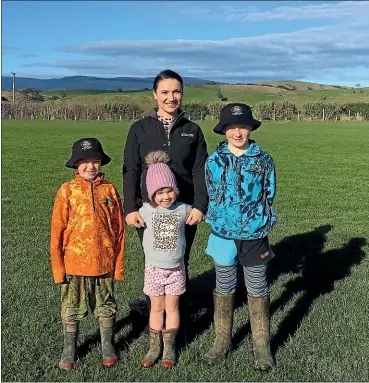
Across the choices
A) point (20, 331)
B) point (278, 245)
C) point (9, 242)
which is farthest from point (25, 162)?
point (20, 331)

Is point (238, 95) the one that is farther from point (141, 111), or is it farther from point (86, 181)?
point (86, 181)

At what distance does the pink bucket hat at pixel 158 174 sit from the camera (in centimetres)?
408

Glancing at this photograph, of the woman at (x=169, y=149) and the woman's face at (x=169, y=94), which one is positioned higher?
the woman's face at (x=169, y=94)

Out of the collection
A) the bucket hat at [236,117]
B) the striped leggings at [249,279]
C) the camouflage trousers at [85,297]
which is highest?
the bucket hat at [236,117]

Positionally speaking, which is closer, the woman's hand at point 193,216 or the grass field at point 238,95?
the woman's hand at point 193,216

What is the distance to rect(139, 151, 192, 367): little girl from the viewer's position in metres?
4.15

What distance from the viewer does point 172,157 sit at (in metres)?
4.38

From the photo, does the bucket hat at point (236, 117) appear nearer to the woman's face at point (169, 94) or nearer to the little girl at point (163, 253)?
the woman's face at point (169, 94)

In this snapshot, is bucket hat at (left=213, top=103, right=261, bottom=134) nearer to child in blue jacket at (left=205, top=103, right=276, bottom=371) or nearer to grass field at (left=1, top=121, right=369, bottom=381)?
child in blue jacket at (left=205, top=103, right=276, bottom=371)

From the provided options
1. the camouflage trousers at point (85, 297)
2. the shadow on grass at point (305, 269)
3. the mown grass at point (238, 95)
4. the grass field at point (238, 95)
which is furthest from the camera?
the mown grass at point (238, 95)

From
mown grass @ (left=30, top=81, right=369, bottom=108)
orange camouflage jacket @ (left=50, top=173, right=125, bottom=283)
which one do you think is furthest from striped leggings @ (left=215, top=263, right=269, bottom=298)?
mown grass @ (left=30, top=81, right=369, bottom=108)

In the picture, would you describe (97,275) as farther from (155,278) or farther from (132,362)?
(132,362)

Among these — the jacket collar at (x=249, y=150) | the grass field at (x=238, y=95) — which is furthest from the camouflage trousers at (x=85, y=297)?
the grass field at (x=238, y=95)

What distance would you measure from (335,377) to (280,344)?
0.63m
